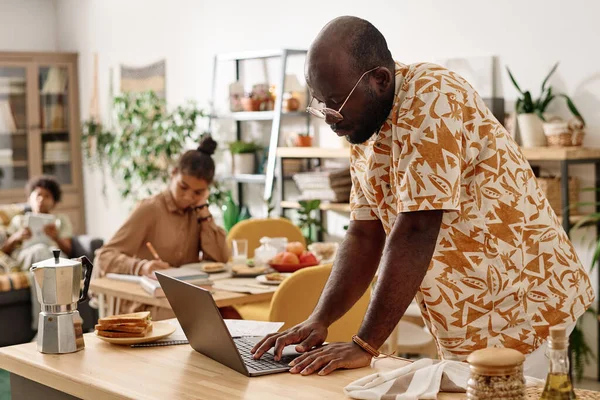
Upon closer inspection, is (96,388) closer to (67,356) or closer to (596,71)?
(67,356)

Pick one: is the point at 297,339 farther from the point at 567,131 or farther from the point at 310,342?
the point at 567,131

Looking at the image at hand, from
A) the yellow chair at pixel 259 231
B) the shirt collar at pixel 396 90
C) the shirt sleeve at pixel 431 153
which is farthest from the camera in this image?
the yellow chair at pixel 259 231

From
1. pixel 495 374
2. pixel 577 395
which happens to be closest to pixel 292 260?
pixel 577 395

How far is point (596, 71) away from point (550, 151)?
1.59 feet

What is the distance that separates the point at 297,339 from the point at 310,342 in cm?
3

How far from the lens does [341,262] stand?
2.00 m

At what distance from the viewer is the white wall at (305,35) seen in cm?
442

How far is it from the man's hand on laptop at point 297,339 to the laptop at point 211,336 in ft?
0.06

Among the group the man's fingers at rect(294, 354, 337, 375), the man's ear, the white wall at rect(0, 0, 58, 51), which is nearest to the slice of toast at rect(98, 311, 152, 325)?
the man's fingers at rect(294, 354, 337, 375)

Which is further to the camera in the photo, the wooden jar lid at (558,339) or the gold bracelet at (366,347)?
the gold bracelet at (366,347)

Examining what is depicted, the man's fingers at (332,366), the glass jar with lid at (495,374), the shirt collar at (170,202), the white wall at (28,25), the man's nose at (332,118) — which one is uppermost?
the white wall at (28,25)

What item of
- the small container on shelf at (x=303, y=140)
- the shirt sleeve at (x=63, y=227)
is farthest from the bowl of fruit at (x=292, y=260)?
the shirt sleeve at (x=63, y=227)

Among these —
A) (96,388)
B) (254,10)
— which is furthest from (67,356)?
(254,10)

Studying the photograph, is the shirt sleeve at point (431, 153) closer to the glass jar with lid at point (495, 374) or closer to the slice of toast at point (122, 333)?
the glass jar with lid at point (495, 374)
